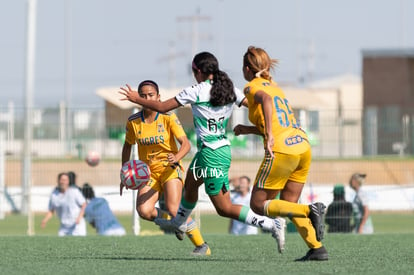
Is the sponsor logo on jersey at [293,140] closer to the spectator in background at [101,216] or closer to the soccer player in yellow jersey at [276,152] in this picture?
the soccer player in yellow jersey at [276,152]

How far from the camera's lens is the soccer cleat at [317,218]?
10.3 m

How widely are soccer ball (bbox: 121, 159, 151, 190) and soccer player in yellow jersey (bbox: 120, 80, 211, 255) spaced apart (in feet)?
0.60

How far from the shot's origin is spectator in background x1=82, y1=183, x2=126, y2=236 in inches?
730

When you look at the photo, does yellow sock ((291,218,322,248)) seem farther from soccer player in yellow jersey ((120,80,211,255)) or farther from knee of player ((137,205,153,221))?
knee of player ((137,205,153,221))

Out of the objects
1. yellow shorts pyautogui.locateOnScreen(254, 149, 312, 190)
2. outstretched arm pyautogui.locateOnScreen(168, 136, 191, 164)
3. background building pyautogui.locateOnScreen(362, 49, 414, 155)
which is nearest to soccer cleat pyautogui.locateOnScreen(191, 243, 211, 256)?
outstretched arm pyautogui.locateOnScreen(168, 136, 191, 164)

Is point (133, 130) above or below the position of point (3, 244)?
above

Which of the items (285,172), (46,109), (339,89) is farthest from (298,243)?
(339,89)

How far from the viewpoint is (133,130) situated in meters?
11.8

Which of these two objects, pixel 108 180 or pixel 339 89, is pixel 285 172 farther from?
pixel 339 89

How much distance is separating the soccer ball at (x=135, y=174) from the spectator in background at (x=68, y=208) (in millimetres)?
7015

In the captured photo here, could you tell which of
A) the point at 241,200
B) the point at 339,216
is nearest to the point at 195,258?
the point at 241,200

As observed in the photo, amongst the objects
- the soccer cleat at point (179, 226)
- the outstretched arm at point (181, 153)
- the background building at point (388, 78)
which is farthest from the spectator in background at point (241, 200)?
the background building at point (388, 78)

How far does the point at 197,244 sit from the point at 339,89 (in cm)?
7760

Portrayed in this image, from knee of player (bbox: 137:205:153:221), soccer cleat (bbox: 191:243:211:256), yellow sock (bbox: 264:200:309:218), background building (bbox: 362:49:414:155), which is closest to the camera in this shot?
yellow sock (bbox: 264:200:309:218)
